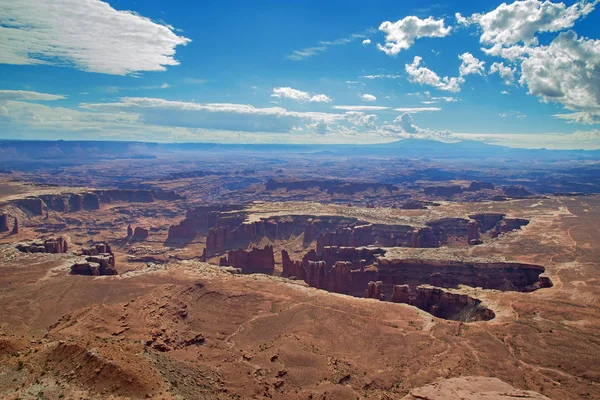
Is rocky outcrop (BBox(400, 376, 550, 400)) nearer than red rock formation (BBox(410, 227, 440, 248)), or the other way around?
rocky outcrop (BBox(400, 376, 550, 400))

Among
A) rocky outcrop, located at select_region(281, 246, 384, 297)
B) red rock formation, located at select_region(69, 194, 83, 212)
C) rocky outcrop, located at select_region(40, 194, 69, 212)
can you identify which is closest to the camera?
rocky outcrop, located at select_region(281, 246, 384, 297)

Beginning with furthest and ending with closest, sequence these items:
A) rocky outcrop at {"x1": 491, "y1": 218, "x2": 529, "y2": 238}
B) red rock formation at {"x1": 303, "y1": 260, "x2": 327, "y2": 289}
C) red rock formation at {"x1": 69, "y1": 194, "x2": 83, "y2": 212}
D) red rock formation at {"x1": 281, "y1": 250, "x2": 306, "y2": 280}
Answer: red rock formation at {"x1": 69, "y1": 194, "x2": 83, "y2": 212}
rocky outcrop at {"x1": 491, "y1": 218, "x2": 529, "y2": 238}
red rock formation at {"x1": 281, "y1": 250, "x2": 306, "y2": 280}
red rock formation at {"x1": 303, "y1": 260, "x2": 327, "y2": 289}

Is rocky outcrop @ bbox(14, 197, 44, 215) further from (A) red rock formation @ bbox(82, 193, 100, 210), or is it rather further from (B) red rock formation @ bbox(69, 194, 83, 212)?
(A) red rock formation @ bbox(82, 193, 100, 210)

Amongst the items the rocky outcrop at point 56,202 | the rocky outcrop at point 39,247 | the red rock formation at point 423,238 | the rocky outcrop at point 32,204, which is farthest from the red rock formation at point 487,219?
the rocky outcrop at point 32,204

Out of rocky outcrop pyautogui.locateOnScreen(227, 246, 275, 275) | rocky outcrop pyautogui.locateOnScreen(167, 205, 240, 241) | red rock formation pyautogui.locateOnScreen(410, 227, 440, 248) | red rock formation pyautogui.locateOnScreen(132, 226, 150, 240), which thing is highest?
red rock formation pyautogui.locateOnScreen(410, 227, 440, 248)

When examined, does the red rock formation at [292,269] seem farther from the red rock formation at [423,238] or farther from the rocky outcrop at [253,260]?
the red rock formation at [423,238]

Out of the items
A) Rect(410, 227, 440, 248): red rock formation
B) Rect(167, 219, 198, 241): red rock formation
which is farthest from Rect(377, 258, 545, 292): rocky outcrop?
Rect(167, 219, 198, 241): red rock formation

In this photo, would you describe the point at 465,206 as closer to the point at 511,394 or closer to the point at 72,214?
the point at 511,394
